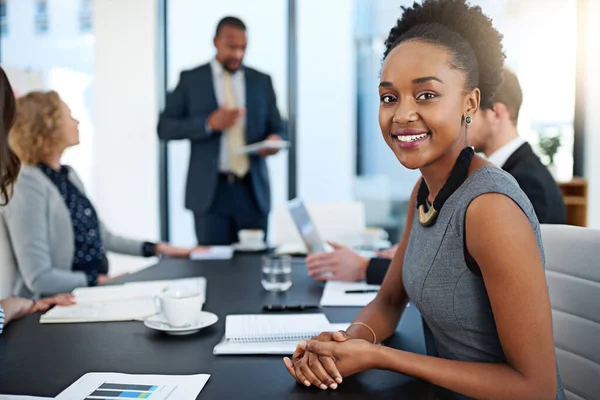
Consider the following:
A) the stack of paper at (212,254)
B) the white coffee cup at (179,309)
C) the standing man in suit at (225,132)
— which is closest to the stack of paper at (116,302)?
the white coffee cup at (179,309)

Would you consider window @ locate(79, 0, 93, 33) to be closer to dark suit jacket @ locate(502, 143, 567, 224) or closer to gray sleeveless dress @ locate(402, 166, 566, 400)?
dark suit jacket @ locate(502, 143, 567, 224)

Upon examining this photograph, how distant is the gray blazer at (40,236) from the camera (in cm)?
197

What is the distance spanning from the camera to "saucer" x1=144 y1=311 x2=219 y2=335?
1247 millimetres

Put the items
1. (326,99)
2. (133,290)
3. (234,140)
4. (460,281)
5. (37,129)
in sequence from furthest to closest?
(326,99) → (234,140) → (37,129) → (133,290) → (460,281)

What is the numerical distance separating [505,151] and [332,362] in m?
1.37

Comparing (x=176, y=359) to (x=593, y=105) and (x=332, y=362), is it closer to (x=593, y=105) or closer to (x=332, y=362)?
(x=332, y=362)

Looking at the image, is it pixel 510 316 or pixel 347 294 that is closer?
pixel 510 316

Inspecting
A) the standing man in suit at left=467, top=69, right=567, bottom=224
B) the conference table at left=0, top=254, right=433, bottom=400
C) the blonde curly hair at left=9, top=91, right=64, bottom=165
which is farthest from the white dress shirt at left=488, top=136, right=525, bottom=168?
the blonde curly hair at left=9, top=91, right=64, bottom=165

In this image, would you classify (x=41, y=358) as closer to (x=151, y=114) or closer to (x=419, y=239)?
(x=419, y=239)

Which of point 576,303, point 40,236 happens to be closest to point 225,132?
point 40,236

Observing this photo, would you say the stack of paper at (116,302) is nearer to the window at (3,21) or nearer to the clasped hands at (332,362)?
the clasped hands at (332,362)

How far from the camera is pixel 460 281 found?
102cm

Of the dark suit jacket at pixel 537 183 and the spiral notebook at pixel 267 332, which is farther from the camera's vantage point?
the dark suit jacket at pixel 537 183

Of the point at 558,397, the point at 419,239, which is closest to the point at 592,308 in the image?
the point at 558,397
